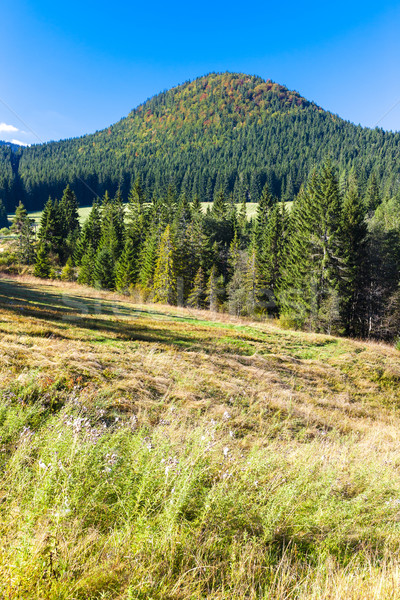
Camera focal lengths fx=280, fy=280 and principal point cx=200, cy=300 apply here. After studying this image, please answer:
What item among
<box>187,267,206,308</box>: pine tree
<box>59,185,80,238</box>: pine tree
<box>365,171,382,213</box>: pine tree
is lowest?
<box>187,267,206,308</box>: pine tree

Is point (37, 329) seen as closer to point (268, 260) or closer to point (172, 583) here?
point (172, 583)

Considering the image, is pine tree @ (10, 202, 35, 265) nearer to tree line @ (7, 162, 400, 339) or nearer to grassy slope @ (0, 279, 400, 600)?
tree line @ (7, 162, 400, 339)

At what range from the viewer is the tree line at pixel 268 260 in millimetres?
32188

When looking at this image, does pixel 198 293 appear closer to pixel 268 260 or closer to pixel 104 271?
pixel 268 260

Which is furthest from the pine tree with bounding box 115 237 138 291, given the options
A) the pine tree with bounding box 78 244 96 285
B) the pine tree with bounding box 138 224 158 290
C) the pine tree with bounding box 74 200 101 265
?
the pine tree with bounding box 74 200 101 265

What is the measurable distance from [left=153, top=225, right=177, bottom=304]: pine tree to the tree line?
0.14 m

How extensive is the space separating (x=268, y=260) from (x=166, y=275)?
1694cm

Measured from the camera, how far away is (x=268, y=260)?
45.0 meters

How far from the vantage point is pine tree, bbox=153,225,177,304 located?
3928cm

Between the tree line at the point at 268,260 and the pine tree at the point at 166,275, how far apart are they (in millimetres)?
142

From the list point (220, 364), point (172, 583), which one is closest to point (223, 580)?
point (172, 583)

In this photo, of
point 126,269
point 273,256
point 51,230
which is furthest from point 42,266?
point 273,256

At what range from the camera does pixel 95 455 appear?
322cm

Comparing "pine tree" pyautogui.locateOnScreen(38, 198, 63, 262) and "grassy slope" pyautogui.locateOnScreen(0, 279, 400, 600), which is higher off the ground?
"pine tree" pyautogui.locateOnScreen(38, 198, 63, 262)
